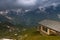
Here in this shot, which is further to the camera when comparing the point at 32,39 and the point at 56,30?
the point at 56,30

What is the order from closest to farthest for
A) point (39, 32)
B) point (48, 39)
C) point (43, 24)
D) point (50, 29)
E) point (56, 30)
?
1. point (48, 39)
2. point (56, 30)
3. point (50, 29)
4. point (43, 24)
5. point (39, 32)

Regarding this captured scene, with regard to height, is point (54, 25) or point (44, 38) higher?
point (54, 25)

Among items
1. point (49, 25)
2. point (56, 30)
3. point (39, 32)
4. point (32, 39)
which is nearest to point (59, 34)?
point (56, 30)

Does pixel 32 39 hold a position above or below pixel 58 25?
below

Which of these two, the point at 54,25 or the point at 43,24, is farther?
the point at 43,24

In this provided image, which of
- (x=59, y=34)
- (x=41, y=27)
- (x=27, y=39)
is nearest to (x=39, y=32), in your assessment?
(x=41, y=27)

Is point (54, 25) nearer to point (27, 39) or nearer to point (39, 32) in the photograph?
point (27, 39)

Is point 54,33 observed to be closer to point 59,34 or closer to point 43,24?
Answer: point 59,34

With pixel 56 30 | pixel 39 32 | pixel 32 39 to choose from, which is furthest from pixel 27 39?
pixel 39 32

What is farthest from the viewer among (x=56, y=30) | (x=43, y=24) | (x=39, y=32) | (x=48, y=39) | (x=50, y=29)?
(x=39, y=32)
